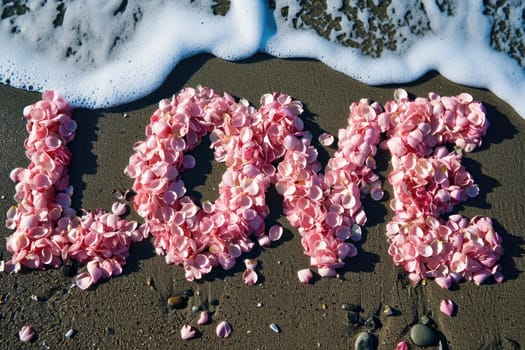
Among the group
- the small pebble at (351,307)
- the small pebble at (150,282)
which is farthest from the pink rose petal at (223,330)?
the small pebble at (351,307)

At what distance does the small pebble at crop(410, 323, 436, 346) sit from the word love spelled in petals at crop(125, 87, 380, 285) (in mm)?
577

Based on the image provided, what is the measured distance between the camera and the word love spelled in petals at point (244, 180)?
293cm

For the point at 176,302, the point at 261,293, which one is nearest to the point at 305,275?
the point at 261,293

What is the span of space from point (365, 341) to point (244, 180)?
3.97 ft

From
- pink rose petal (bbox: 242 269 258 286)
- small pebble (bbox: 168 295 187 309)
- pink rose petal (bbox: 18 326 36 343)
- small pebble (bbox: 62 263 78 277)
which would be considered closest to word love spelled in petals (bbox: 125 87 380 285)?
pink rose petal (bbox: 242 269 258 286)

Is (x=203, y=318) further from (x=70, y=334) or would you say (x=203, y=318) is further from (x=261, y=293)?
(x=70, y=334)

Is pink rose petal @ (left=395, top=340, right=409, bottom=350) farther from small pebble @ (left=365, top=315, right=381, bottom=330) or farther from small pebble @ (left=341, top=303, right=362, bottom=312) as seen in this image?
small pebble @ (left=341, top=303, right=362, bottom=312)

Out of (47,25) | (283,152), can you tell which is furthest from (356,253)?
(47,25)

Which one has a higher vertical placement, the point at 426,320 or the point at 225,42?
the point at 225,42

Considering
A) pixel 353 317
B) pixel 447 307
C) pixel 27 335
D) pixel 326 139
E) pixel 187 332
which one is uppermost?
pixel 326 139

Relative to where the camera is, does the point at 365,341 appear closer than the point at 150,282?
Yes

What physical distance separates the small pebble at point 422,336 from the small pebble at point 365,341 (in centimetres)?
24

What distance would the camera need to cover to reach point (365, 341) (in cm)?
279

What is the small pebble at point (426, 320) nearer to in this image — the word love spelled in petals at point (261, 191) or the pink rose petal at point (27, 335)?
the word love spelled in petals at point (261, 191)
